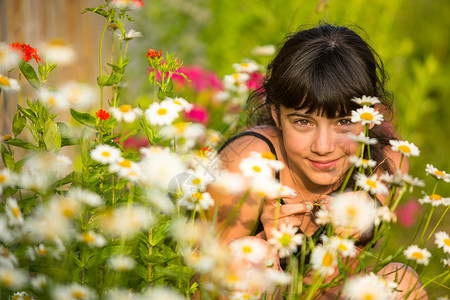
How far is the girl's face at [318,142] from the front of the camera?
59.4 inches

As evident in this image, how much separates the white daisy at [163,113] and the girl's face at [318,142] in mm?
505

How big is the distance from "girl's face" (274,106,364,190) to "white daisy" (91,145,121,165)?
2.01 ft

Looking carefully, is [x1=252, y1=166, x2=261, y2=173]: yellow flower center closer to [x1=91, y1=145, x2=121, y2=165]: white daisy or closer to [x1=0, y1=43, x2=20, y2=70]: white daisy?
[x1=91, y1=145, x2=121, y2=165]: white daisy

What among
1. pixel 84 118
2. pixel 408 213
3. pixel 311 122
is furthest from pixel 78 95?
pixel 408 213

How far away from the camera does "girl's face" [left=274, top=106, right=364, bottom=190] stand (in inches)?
59.4

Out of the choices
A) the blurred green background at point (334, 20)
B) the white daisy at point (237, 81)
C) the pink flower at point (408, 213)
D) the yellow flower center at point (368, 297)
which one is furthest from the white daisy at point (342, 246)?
the blurred green background at point (334, 20)

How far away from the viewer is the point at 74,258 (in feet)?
3.88

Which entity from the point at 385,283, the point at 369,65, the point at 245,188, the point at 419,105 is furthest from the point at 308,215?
the point at 419,105

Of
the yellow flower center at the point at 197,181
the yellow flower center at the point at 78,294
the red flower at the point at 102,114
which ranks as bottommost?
the yellow flower center at the point at 78,294

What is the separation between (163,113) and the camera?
117 cm

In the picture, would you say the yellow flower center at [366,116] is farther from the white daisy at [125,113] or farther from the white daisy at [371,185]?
the white daisy at [125,113]

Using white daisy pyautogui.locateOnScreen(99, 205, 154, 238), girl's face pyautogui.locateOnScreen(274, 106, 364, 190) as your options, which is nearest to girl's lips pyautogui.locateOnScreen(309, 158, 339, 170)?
Answer: girl's face pyautogui.locateOnScreen(274, 106, 364, 190)

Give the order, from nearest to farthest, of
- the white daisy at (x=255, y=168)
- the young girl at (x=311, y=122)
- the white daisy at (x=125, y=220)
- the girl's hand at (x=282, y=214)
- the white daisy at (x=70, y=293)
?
the white daisy at (x=70, y=293) < the white daisy at (x=125, y=220) < the white daisy at (x=255, y=168) < the girl's hand at (x=282, y=214) < the young girl at (x=311, y=122)

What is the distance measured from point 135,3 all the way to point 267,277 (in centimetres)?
72
